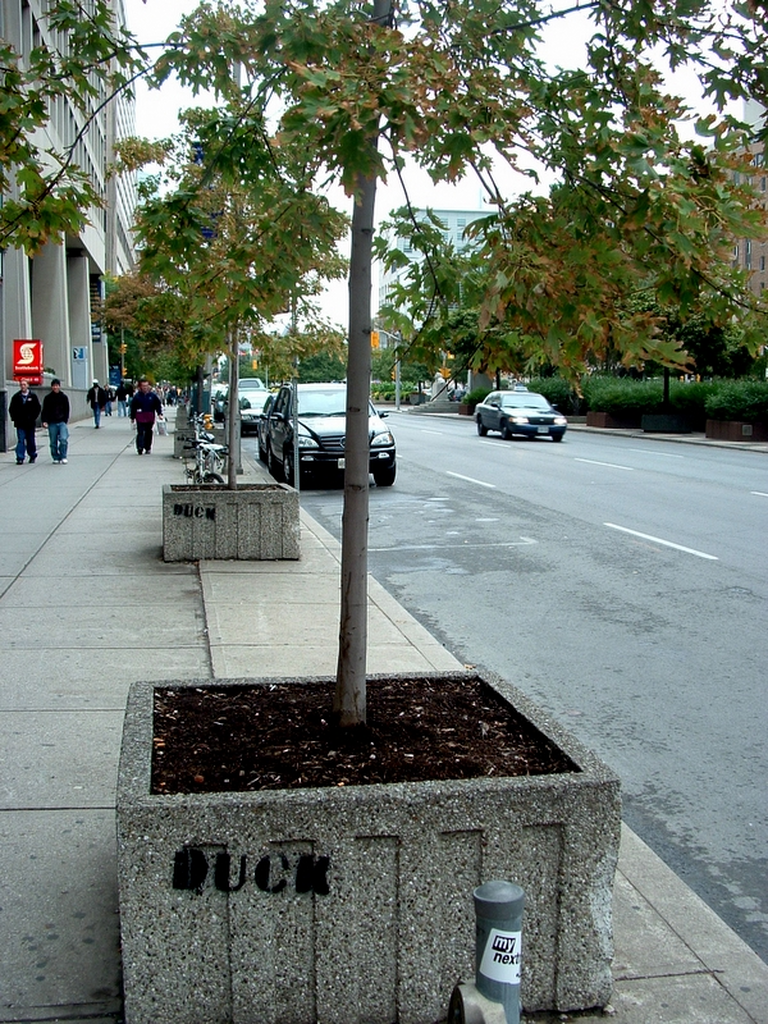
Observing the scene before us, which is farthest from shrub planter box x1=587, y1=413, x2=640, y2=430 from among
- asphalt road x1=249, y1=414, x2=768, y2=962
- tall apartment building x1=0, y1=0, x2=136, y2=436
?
asphalt road x1=249, y1=414, x2=768, y2=962

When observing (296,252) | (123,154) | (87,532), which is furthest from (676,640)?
(123,154)

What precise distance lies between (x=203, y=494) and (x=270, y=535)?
77 centimetres

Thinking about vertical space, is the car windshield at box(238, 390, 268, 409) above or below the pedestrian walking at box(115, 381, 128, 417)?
above

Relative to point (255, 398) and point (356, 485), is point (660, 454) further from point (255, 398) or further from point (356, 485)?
point (356, 485)

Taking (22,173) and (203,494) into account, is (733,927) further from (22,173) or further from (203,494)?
(203,494)

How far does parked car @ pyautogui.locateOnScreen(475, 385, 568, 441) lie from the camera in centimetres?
3544

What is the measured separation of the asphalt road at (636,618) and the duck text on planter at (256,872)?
1732mm

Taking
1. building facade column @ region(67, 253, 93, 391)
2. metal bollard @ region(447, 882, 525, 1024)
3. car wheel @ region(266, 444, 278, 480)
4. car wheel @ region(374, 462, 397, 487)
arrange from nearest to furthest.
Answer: metal bollard @ region(447, 882, 525, 1024)
car wheel @ region(374, 462, 397, 487)
car wheel @ region(266, 444, 278, 480)
building facade column @ region(67, 253, 93, 391)

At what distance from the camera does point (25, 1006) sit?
3.31m

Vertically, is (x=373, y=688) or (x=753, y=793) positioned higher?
(x=373, y=688)

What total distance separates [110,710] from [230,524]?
16.7 ft

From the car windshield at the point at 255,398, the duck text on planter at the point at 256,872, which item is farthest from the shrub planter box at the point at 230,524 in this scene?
the car windshield at the point at 255,398

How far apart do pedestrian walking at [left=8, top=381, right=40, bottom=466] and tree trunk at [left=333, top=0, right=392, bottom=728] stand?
1973 cm

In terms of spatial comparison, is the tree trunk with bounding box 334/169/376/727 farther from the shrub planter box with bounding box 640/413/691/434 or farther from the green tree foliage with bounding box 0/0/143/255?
the shrub planter box with bounding box 640/413/691/434
